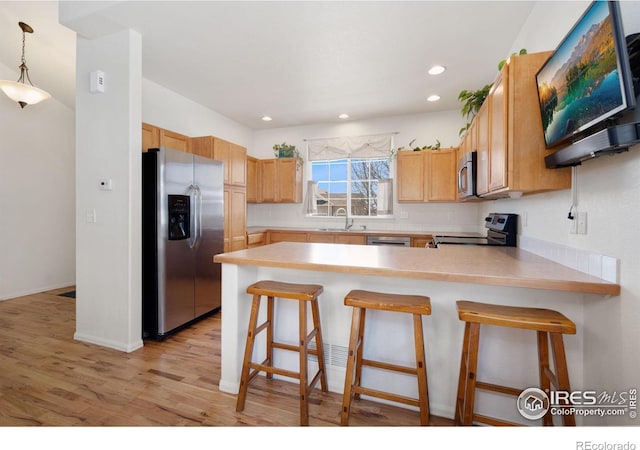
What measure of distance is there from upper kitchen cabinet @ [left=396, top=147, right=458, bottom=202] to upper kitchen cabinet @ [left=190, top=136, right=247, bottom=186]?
2.39 meters

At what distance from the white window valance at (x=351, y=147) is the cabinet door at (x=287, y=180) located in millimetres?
431

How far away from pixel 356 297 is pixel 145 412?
1410mm

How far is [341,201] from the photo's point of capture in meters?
5.19

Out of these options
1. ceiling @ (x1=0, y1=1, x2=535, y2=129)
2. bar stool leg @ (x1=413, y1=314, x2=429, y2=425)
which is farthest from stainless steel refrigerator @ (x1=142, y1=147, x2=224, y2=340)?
bar stool leg @ (x1=413, y1=314, x2=429, y2=425)

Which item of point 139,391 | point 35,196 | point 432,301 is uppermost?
point 35,196

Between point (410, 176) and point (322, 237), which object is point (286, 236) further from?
point (410, 176)

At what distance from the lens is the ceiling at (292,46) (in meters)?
2.24

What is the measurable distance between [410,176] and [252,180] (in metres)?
2.67

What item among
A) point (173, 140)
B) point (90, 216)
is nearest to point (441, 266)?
point (90, 216)

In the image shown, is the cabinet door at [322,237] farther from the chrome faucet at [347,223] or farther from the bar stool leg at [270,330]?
the bar stool leg at [270,330]

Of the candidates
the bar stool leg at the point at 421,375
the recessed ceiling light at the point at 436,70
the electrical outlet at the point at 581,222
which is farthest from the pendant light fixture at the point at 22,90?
the electrical outlet at the point at 581,222

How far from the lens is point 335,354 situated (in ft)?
6.15

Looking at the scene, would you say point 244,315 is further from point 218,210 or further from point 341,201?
point 341,201
